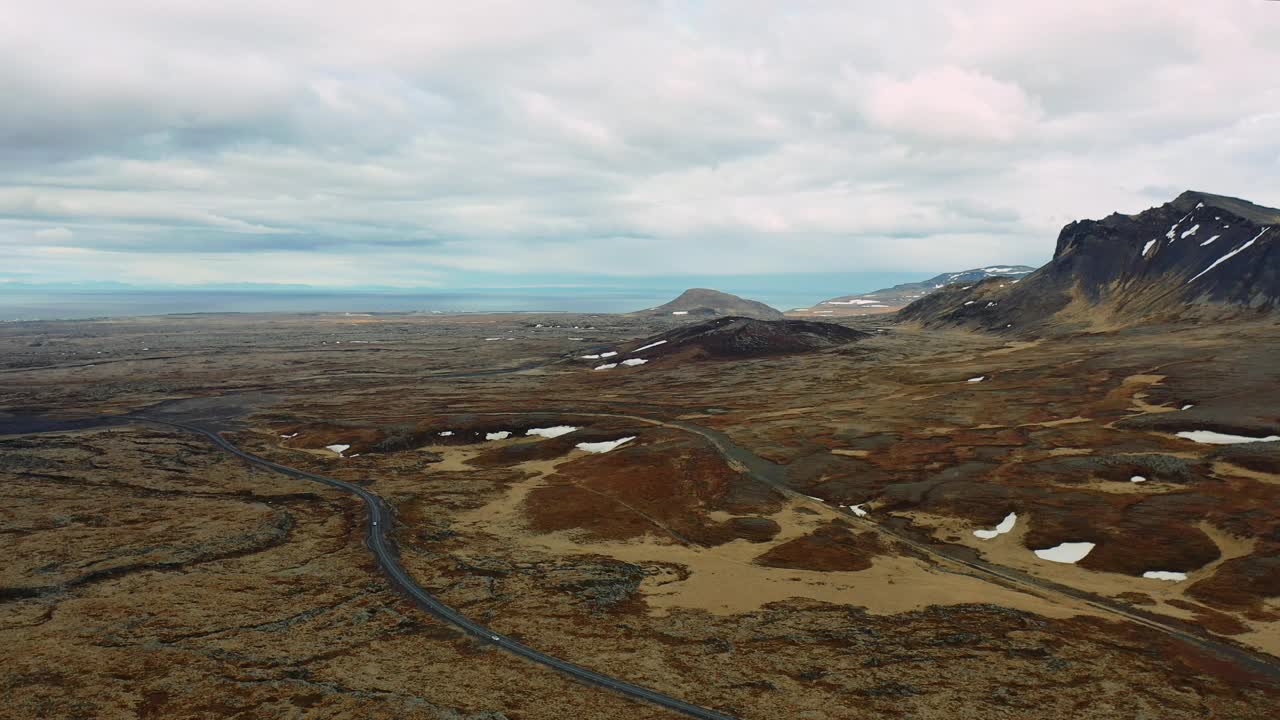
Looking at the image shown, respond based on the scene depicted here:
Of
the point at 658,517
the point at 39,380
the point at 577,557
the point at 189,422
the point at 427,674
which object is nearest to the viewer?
the point at 427,674

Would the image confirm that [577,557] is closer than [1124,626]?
No

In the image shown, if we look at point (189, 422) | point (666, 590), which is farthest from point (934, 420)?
point (189, 422)

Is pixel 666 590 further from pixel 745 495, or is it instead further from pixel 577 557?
pixel 745 495

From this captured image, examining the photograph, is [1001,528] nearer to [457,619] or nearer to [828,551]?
[828,551]

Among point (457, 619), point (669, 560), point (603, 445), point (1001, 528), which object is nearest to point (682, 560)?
point (669, 560)

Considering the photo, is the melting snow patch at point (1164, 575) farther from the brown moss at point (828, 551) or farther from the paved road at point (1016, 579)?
the brown moss at point (828, 551)

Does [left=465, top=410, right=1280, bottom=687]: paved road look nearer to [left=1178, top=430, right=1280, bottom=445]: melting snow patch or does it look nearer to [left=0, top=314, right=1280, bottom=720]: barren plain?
[left=0, top=314, right=1280, bottom=720]: barren plain
